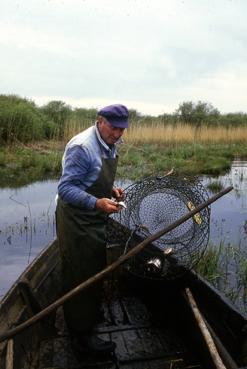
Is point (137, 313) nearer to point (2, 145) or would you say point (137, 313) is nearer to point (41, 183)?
point (41, 183)

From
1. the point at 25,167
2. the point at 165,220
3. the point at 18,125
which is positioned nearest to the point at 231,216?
the point at 165,220

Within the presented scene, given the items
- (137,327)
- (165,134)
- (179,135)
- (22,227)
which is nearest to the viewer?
(137,327)

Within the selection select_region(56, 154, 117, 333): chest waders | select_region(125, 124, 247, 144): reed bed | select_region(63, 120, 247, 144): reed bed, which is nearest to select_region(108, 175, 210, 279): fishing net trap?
select_region(56, 154, 117, 333): chest waders

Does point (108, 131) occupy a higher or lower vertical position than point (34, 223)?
higher

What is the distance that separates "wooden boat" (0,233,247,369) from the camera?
3.36m

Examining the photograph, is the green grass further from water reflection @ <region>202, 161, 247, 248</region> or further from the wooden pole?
the wooden pole

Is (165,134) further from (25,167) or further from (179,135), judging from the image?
(25,167)

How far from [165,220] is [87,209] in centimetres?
131

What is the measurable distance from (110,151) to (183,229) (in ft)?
4.39

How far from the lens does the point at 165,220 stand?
15.0ft

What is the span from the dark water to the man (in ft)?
9.39

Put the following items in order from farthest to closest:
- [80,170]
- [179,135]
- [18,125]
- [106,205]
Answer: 1. [179,135]
2. [18,125]
3. [80,170]
4. [106,205]

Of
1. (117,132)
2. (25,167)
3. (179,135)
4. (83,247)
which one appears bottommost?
(25,167)

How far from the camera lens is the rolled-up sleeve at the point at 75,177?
328 centimetres
